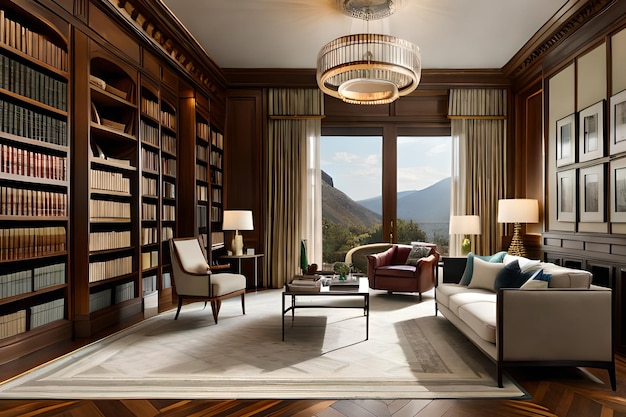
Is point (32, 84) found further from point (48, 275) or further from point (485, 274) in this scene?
point (485, 274)

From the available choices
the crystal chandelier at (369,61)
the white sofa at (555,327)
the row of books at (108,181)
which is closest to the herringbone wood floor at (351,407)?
the white sofa at (555,327)

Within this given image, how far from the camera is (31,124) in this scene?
3504 mm

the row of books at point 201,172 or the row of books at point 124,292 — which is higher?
the row of books at point 201,172

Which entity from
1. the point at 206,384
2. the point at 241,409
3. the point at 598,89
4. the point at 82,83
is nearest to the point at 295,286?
the point at 206,384

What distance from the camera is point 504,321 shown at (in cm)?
298

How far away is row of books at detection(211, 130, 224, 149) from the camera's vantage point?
699cm

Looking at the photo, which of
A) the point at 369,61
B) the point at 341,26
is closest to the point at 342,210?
the point at 341,26

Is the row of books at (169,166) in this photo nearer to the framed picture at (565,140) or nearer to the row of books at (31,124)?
the row of books at (31,124)

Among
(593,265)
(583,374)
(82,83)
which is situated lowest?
(583,374)

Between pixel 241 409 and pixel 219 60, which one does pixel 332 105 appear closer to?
pixel 219 60

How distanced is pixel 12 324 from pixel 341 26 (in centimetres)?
449

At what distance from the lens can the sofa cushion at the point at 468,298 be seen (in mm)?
3886

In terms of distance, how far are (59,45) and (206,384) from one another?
300 cm

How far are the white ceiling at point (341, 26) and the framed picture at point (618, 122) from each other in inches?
58.1
